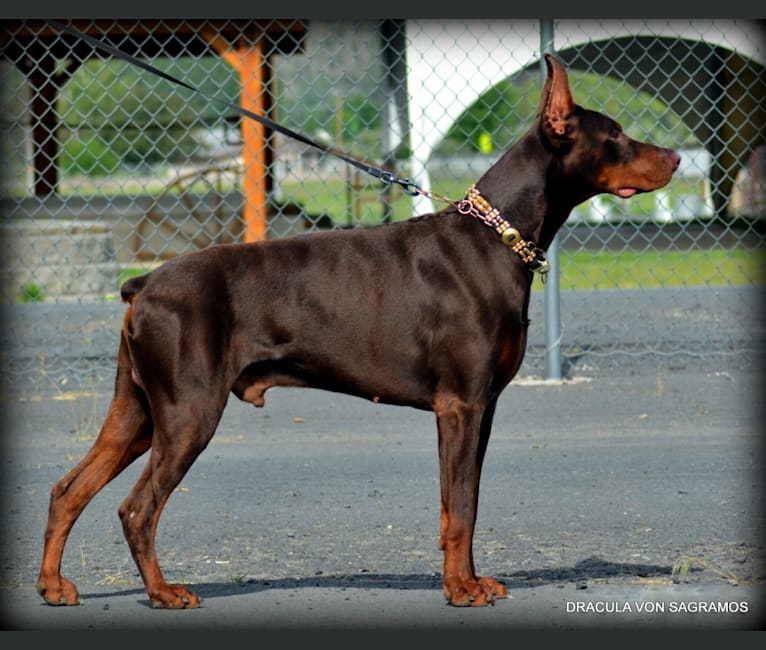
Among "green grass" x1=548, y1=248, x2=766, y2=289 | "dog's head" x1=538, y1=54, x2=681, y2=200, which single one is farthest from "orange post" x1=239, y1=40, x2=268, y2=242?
"dog's head" x1=538, y1=54, x2=681, y2=200

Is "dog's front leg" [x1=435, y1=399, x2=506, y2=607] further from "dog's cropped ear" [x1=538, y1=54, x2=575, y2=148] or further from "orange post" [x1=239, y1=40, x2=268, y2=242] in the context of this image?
"orange post" [x1=239, y1=40, x2=268, y2=242]

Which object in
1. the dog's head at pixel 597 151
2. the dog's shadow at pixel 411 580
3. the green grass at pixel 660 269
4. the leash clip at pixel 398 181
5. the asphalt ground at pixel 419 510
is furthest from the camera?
the green grass at pixel 660 269

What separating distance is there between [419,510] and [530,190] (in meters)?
1.82

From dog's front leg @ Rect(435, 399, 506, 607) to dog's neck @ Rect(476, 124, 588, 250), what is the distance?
671 mm

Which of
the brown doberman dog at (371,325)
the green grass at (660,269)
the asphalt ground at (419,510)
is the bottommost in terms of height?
the asphalt ground at (419,510)

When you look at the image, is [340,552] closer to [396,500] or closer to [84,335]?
[396,500]

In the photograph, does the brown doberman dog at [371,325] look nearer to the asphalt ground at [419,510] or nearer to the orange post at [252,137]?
the asphalt ground at [419,510]

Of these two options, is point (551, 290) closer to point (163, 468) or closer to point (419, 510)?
point (419, 510)

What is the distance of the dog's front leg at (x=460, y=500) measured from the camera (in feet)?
13.5

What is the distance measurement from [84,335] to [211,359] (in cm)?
611

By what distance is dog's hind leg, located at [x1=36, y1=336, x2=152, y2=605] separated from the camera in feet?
13.8

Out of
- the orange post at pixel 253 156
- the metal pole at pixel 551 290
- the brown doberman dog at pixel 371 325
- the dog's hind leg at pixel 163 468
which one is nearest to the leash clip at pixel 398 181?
the brown doberman dog at pixel 371 325

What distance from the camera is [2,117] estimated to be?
1105 cm

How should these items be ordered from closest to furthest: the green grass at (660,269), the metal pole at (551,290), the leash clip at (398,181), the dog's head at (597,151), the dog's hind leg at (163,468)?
the dog's hind leg at (163,468), the dog's head at (597,151), the leash clip at (398,181), the metal pole at (551,290), the green grass at (660,269)
